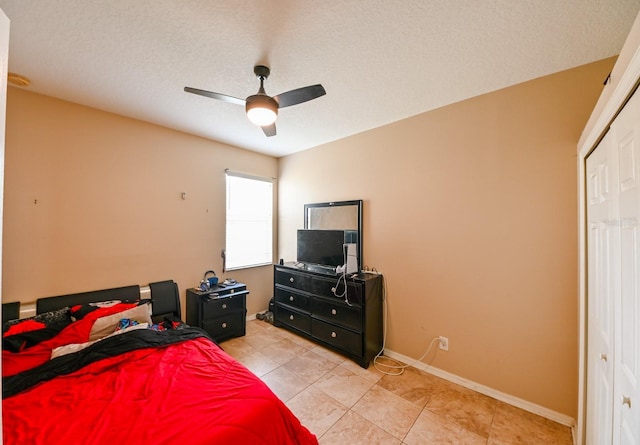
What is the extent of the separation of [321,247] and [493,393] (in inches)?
86.0

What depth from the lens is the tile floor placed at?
1925 mm

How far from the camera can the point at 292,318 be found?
351 cm

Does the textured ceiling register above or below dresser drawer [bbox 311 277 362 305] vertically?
above

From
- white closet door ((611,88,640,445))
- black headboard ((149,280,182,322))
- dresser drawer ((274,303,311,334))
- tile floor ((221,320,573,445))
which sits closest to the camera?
white closet door ((611,88,640,445))

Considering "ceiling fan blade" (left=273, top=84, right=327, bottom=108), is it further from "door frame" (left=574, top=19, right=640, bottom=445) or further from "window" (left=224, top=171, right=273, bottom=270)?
"window" (left=224, top=171, right=273, bottom=270)

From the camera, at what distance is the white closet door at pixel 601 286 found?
1.27 meters

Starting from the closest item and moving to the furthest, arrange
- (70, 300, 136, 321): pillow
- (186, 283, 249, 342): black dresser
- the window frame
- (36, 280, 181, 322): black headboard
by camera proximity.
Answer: (70, 300, 136, 321): pillow → (36, 280, 181, 322): black headboard → (186, 283, 249, 342): black dresser → the window frame

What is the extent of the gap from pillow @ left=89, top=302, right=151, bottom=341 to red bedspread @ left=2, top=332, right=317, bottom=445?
444mm

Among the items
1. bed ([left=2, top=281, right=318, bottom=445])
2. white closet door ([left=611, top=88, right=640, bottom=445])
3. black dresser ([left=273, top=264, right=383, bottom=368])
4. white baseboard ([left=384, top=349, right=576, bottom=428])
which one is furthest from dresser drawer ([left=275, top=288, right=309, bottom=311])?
white closet door ([left=611, top=88, right=640, bottom=445])

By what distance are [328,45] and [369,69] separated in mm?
411

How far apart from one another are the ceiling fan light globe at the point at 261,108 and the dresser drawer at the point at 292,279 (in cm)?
199

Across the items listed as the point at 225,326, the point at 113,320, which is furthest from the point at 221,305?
the point at 113,320

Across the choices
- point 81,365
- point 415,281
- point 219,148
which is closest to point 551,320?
point 415,281

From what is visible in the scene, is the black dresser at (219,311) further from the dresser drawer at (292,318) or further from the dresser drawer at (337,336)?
the dresser drawer at (337,336)
